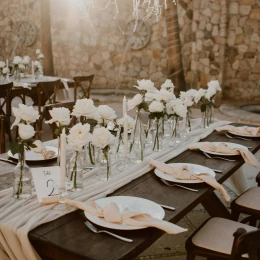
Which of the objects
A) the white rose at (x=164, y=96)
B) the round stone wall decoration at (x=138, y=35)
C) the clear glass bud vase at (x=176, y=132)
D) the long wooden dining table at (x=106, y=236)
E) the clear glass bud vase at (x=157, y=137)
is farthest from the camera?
the round stone wall decoration at (x=138, y=35)

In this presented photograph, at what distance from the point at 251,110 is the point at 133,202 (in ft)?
19.3

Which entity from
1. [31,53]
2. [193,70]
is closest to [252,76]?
[193,70]

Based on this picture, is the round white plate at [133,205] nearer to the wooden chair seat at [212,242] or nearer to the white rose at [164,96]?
the wooden chair seat at [212,242]

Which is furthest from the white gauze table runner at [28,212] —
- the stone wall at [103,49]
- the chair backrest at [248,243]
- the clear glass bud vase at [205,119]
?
the stone wall at [103,49]

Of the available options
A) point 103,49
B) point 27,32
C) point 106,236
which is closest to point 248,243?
point 106,236

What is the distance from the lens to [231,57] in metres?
7.79

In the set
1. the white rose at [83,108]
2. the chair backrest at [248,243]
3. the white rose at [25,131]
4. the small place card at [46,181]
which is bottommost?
the chair backrest at [248,243]

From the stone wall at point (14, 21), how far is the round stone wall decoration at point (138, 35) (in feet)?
8.04

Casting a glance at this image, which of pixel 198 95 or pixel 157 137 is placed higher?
pixel 198 95

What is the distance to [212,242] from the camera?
202cm

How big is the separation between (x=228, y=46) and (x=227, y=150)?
18.7 ft

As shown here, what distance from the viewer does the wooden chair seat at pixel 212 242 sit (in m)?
1.96

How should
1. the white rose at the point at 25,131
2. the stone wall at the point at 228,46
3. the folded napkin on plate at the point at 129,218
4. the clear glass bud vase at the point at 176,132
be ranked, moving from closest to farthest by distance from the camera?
the folded napkin on plate at the point at 129,218 → the white rose at the point at 25,131 → the clear glass bud vase at the point at 176,132 → the stone wall at the point at 228,46

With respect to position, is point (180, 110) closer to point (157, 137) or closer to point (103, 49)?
point (157, 137)
